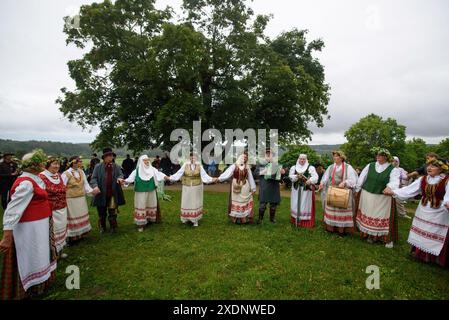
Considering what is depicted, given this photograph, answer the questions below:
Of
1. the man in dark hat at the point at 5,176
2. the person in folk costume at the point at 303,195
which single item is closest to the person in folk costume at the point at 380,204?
the person in folk costume at the point at 303,195

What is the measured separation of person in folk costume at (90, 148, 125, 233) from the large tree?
897 centimetres

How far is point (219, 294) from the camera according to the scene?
13.4 ft

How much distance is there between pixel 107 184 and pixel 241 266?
4061 millimetres

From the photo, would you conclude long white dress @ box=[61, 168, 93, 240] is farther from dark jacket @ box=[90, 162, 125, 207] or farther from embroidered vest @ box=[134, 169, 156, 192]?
embroidered vest @ box=[134, 169, 156, 192]

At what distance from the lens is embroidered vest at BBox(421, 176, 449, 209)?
4961mm

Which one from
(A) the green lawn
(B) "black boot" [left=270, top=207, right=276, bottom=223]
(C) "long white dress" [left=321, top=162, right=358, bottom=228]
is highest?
(C) "long white dress" [left=321, top=162, right=358, bottom=228]

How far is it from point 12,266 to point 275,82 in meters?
16.8

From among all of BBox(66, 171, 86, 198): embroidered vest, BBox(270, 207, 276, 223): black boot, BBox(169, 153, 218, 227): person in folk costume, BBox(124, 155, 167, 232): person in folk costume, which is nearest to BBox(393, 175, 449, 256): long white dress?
BBox(270, 207, 276, 223): black boot

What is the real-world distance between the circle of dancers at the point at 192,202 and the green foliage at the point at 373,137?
4579 cm

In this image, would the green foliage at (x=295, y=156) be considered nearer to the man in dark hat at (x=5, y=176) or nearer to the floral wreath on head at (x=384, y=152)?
the floral wreath on head at (x=384, y=152)

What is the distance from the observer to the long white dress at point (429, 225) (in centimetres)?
495

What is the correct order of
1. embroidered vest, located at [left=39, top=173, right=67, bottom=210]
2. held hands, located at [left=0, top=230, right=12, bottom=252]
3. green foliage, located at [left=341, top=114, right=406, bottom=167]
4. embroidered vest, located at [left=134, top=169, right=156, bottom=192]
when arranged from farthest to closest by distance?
green foliage, located at [left=341, top=114, right=406, bottom=167]
embroidered vest, located at [left=134, top=169, right=156, bottom=192]
embroidered vest, located at [left=39, top=173, right=67, bottom=210]
held hands, located at [left=0, top=230, right=12, bottom=252]
